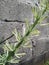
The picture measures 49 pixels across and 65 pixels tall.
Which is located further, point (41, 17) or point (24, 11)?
point (24, 11)

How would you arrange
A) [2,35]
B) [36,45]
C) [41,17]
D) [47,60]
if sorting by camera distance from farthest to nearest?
1. [36,45]
2. [2,35]
3. [47,60]
4. [41,17]

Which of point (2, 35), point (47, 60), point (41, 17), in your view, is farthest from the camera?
point (2, 35)

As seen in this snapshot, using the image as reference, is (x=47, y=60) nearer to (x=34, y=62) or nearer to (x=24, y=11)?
(x=34, y=62)

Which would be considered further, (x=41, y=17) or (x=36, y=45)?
(x=36, y=45)

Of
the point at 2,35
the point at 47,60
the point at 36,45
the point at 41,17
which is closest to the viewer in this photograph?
the point at 41,17

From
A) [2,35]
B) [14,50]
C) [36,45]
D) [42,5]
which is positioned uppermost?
[42,5]

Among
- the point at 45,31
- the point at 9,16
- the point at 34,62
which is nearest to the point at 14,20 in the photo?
the point at 9,16

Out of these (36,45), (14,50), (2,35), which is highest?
(14,50)

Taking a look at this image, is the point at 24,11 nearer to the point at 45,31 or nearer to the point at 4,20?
the point at 4,20

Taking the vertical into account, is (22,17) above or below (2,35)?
above

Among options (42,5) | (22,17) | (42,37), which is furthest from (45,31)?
(42,5)
